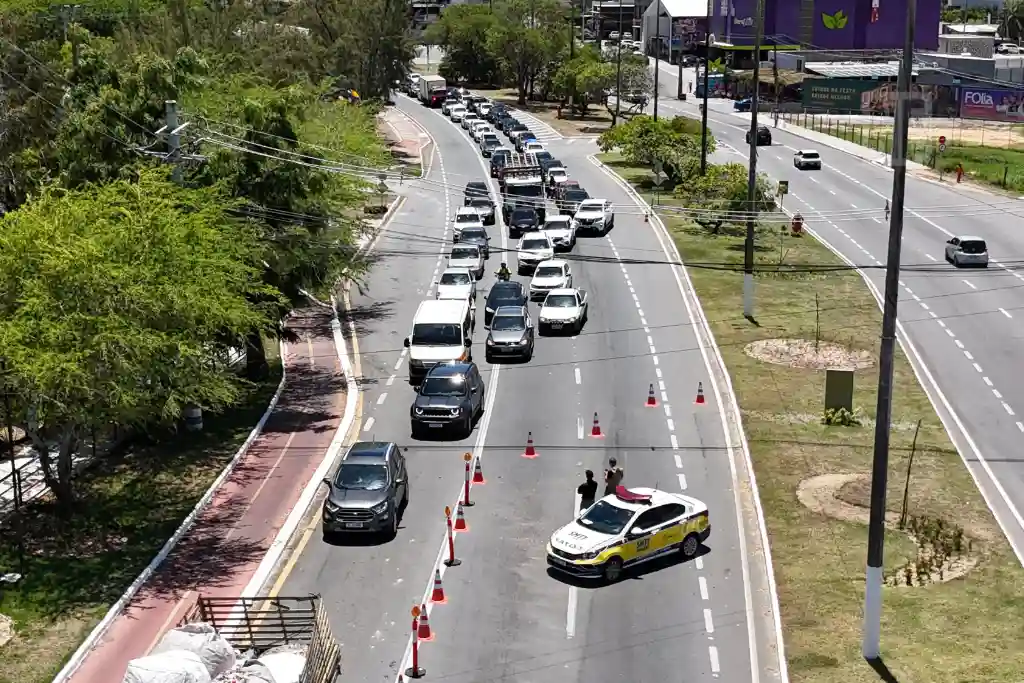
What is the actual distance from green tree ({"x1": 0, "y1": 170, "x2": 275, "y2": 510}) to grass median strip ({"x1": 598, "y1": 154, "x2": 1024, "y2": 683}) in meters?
14.1

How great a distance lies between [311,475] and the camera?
36188mm

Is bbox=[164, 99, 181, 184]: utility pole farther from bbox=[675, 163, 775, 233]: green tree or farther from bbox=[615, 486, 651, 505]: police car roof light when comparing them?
bbox=[675, 163, 775, 233]: green tree

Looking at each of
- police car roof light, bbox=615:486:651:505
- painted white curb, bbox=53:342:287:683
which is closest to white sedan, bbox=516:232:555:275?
painted white curb, bbox=53:342:287:683

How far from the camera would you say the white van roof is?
148 feet

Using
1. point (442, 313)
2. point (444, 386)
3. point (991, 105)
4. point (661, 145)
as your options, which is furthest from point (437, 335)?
point (991, 105)

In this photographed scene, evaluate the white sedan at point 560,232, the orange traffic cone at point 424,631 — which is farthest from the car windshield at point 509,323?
the orange traffic cone at point 424,631

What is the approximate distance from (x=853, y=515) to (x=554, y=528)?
6.95 meters

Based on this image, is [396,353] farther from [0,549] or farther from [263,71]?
[263,71]

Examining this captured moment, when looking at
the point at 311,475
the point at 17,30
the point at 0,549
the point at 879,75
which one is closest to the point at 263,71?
the point at 17,30

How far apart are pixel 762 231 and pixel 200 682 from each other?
51131mm

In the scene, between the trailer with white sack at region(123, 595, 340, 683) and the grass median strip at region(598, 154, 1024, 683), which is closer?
the trailer with white sack at region(123, 595, 340, 683)

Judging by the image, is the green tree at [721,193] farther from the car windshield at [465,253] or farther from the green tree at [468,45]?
the green tree at [468,45]

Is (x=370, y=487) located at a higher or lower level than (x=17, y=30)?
lower

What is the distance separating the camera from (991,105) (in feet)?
392
